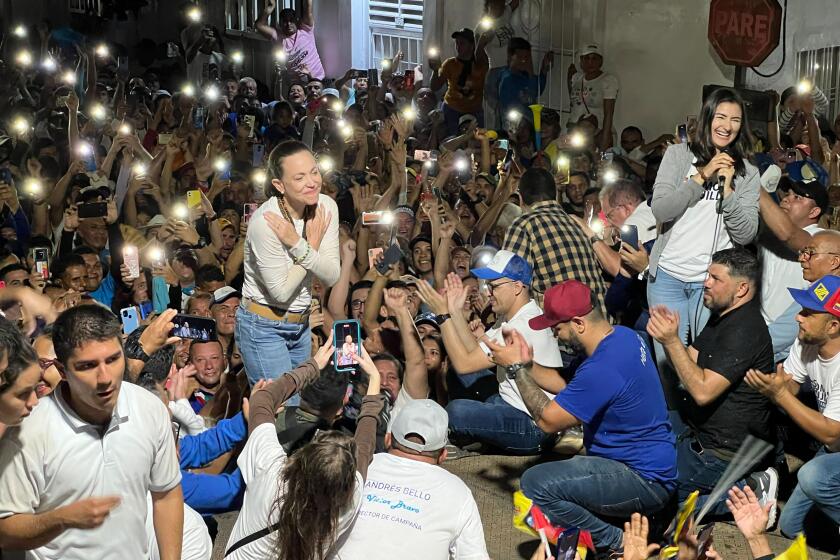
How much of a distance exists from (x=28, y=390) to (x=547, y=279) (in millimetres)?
3423

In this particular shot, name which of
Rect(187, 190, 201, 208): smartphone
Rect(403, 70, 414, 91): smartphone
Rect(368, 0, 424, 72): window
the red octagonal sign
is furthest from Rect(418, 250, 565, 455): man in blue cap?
Rect(368, 0, 424, 72): window

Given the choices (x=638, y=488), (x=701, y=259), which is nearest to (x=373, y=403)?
(x=638, y=488)

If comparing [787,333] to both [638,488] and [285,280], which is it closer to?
[638,488]

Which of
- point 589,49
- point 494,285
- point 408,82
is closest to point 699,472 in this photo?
point 494,285

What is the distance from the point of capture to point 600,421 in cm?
455

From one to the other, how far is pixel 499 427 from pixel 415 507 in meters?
2.04

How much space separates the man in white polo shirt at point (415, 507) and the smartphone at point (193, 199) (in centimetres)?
405

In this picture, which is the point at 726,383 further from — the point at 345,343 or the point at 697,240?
the point at 345,343

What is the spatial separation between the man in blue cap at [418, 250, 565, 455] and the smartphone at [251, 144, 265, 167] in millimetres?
6121

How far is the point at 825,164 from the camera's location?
8.70 meters

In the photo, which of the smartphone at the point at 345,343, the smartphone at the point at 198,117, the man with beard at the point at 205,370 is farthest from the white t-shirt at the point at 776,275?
the smartphone at the point at 198,117

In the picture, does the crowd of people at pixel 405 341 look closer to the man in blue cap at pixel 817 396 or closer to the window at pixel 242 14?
the man in blue cap at pixel 817 396

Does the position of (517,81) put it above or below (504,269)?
above

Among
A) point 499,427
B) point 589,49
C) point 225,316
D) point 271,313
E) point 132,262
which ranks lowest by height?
point 499,427
